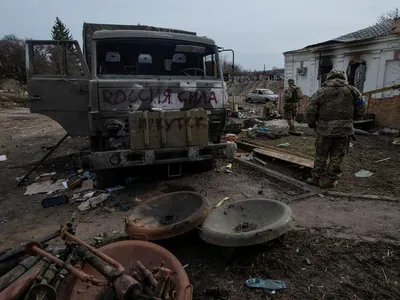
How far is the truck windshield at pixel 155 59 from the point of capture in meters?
4.75

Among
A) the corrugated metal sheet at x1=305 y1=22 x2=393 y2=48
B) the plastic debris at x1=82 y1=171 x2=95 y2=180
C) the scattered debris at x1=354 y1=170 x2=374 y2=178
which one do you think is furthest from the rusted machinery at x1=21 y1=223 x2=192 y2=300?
the corrugated metal sheet at x1=305 y1=22 x2=393 y2=48

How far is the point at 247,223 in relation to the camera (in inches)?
123

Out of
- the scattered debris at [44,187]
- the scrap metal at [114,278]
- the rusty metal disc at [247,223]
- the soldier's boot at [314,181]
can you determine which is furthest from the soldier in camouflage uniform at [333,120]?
the scattered debris at [44,187]

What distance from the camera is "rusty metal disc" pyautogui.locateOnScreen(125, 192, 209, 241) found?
2.92 m

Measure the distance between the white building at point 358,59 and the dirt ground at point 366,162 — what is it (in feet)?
15.6

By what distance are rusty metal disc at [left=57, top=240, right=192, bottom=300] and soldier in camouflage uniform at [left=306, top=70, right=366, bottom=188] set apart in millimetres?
3303

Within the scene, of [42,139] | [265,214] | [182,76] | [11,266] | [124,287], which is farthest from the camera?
[42,139]

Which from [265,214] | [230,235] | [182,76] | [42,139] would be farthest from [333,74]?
[42,139]

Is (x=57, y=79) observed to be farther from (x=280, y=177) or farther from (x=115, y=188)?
(x=280, y=177)

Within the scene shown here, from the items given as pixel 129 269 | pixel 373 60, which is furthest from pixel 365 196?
pixel 373 60

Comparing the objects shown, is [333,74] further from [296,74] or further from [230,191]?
[296,74]

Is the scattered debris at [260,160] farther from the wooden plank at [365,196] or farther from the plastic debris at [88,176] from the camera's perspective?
the plastic debris at [88,176]

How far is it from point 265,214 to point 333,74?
2.73 meters

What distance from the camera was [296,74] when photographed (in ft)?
57.9
